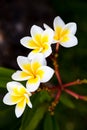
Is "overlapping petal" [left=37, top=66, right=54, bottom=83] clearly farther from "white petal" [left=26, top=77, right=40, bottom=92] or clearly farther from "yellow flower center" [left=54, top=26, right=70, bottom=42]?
"yellow flower center" [left=54, top=26, right=70, bottom=42]

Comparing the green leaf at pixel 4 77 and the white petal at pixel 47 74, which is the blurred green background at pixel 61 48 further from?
the white petal at pixel 47 74

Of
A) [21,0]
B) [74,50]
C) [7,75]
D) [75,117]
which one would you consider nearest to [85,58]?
[74,50]

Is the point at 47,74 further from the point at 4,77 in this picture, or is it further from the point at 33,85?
the point at 4,77

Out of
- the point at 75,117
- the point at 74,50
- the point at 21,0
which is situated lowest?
the point at 75,117

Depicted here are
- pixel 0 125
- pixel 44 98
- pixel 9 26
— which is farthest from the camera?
pixel 9 26

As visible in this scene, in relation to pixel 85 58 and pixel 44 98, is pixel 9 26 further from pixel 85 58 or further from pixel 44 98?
pixel 44 98

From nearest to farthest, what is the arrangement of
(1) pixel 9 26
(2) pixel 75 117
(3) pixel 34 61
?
(3) pixel 34 61 → (2) pixel 75 117 → (1) pixel 9 26

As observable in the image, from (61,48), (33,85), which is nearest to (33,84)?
(33,85)
